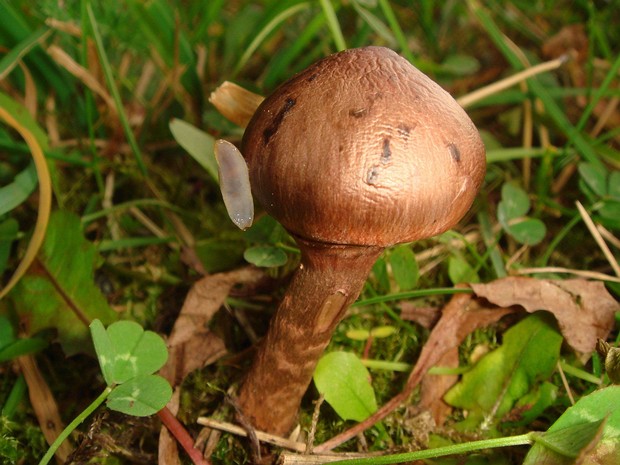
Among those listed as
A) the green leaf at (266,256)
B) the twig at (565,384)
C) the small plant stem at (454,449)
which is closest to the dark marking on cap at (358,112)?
the green leaf at (266,256)

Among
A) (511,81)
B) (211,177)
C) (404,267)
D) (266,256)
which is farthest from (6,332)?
(511,81)

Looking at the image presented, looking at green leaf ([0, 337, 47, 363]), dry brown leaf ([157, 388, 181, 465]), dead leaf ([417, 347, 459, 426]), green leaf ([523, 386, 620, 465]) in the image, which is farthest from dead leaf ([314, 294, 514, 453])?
green leaf ([0, 337, 47, 363])

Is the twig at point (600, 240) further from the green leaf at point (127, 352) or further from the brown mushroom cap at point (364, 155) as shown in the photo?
the green leaf at point (127, 352)

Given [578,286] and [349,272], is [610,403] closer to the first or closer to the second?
[578,286]

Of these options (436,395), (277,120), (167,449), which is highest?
(277,120)

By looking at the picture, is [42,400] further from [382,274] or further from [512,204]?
[512,204]

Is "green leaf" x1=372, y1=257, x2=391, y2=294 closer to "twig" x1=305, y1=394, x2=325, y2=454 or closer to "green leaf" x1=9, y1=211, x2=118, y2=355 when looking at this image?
"twig" x1=305, y1=394, x2=325, y2=454

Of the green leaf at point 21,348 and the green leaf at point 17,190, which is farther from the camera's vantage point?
the green leaf at point 17,190

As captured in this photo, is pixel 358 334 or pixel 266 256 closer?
pixel 266 256
